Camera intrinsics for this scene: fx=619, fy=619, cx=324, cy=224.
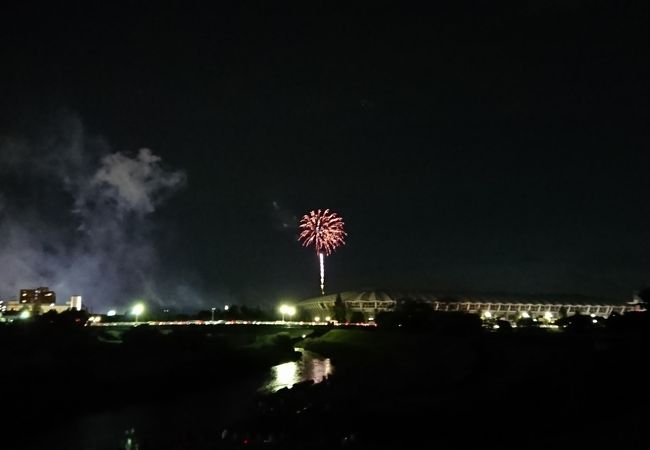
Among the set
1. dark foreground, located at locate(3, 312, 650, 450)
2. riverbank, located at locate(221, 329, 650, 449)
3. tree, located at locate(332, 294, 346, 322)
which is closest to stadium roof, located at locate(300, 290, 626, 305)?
tree, located at locate(332, 294, 346, 322)

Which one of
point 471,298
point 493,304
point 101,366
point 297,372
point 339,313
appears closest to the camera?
point 101,366

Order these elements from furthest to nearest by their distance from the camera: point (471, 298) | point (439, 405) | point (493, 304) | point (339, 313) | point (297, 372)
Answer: point (471, 298)
point (493, 304)
point (339, 313)
point (297, 372)
point (439, 405)

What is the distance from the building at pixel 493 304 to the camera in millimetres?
155375

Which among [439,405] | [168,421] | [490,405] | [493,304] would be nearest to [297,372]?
[168,421]

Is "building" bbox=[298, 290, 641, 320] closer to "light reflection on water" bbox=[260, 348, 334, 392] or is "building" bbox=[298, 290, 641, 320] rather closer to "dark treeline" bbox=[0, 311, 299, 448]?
"dark treeline" bbox=[0, 311, 299, 448]

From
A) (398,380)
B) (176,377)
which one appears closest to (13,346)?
(176,377)

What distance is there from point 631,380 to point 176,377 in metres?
46.6

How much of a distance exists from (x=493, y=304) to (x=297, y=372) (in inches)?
3786

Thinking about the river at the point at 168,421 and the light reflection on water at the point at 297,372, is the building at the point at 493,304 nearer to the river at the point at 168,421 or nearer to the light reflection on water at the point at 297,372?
the light reflection on water at the point at 297,372

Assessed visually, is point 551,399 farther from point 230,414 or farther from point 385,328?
point 385,328

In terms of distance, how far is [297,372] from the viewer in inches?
2891

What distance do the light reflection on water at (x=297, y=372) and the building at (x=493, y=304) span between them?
64322mm

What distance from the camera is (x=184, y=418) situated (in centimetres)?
4625

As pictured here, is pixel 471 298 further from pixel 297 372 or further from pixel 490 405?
pixel 490 405
